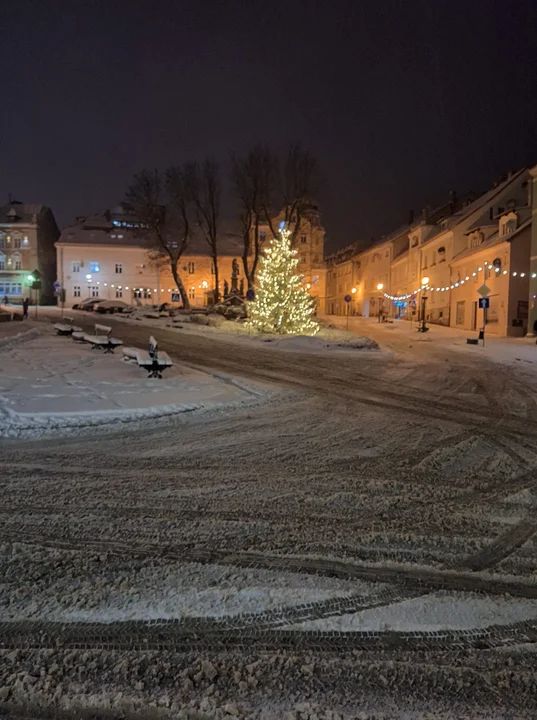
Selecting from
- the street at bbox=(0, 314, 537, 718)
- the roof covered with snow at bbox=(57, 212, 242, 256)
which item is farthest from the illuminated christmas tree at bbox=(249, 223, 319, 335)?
the roof covered with snow at bbox=(57, 212, 242, 256)

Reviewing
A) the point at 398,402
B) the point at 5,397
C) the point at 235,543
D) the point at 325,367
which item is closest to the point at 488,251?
the point at 325,367

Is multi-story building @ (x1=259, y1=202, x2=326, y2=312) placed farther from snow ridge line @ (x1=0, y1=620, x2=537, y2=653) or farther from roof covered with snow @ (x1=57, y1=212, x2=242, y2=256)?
snow ridge line @ (x1=0, y1=620, x2=537, y2=653)

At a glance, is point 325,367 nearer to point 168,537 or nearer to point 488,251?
point 168,537

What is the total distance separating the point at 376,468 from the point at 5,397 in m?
7.41

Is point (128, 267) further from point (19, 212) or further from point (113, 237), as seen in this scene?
point (19, 212)

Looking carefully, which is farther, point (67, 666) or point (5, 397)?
point (5, 397)

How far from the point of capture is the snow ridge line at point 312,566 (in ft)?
12.0

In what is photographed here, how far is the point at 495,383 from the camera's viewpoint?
14.4m

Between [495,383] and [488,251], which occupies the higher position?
[488,251]

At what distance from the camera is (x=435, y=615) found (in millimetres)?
3309

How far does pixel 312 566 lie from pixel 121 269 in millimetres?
70290

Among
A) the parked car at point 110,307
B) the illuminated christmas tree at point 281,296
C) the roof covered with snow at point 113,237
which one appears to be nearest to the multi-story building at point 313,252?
the roof covered with snow at point 113,237

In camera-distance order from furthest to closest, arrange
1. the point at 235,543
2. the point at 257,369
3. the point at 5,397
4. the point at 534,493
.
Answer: the point at 257,369
the point at 5,397
the point at 534,493
the point at 235,543

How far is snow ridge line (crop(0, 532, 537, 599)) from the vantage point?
144 inches
